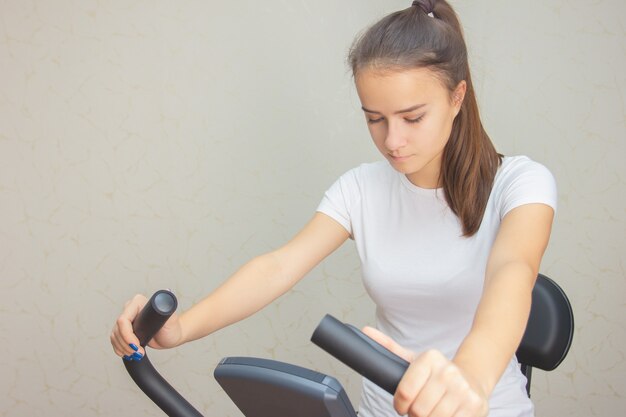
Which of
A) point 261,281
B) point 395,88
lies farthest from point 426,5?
point 261,281

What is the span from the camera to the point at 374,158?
7.59 feet

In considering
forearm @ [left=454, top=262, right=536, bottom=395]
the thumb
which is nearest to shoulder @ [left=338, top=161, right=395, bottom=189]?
forearm @ [left=454, top=262, right=536, bottom=395]

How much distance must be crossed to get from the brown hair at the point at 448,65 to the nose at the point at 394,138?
0.11 m

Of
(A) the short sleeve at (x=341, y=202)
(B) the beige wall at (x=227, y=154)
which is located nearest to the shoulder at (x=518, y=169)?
(A) the short sleeve at (x=341, y=202)

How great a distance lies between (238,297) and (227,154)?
3.38 ft

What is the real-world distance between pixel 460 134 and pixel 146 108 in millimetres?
1267

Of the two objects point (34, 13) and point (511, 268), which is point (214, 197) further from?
point (511, 268)

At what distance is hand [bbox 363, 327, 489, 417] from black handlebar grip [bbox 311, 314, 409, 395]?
0.05ft

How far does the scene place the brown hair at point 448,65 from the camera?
1.25 metres

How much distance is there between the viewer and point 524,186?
1282 millimetres

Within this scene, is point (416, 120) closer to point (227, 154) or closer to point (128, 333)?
point (128, 333)

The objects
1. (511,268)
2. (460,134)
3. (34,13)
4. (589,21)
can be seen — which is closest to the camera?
(511,268)

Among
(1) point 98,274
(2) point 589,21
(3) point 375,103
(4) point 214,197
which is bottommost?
(1) point 98,274

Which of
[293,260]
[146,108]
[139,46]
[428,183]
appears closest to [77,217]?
[146,108]
